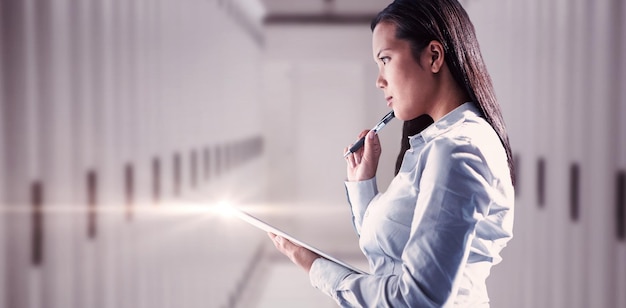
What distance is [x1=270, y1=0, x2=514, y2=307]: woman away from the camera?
0.89 m

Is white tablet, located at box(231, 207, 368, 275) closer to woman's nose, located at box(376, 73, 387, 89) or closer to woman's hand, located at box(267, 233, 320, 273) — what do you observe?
woman's hand, located at box(267, 233, 320, 273)

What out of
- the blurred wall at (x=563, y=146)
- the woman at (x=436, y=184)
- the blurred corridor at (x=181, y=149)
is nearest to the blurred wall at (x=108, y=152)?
the blurred corridor at (x=181, y=149)

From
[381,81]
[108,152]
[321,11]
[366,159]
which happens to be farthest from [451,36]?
[321,11]

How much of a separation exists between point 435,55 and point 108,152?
1147 millimetres

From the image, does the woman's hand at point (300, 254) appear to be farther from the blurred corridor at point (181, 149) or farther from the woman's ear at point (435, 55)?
the blurred corridor at point (181, 149)

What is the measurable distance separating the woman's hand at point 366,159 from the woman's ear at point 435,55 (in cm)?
28

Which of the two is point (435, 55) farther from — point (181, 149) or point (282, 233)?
point (181, 149)

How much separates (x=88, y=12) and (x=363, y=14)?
14.7 feet

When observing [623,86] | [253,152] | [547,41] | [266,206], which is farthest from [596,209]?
[266,206]

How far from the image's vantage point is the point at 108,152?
1.80 meters

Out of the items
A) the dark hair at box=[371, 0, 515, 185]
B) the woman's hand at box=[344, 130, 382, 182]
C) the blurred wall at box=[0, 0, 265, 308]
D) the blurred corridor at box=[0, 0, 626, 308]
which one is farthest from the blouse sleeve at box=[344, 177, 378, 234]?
the blurred wall at box=[0, 0, 265, 308]

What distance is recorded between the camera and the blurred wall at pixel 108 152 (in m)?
1.35

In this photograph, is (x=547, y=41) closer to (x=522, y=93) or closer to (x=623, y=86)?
(x=522, y=93)

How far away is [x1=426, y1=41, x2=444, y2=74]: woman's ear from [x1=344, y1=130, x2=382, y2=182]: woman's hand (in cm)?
28
